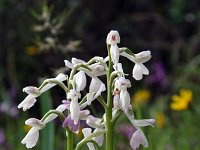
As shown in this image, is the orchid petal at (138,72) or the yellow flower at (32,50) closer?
the orchid petal at (138,72)

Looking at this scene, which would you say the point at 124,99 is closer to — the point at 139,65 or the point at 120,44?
the point at 139,65

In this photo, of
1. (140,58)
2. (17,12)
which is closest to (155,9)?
(17,12)

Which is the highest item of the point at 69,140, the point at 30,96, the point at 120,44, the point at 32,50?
the point at 120,44

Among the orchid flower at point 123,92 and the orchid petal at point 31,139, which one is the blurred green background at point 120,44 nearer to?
the orchid petal at point 31,139

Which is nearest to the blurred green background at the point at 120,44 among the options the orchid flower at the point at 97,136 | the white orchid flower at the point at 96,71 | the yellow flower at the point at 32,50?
the yellow flower at the point at 32,50

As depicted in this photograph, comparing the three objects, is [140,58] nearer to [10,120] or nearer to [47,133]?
[47,133]

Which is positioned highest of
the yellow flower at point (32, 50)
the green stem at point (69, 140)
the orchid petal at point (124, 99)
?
the yellow flower at point (32, 50)

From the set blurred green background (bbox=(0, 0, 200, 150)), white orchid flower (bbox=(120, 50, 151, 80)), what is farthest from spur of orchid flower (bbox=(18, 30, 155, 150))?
blurred green background (bbox=(0, 0, 200, 150))

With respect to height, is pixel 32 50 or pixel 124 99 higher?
pixel 32 50

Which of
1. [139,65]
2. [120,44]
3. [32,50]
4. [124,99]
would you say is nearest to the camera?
[124,99]

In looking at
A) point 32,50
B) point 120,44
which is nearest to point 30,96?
point 32,50

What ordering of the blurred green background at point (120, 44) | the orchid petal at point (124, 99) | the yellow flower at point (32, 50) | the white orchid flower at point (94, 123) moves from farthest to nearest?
the yellow flower at point (32, 50)
the blurred green background at point (120, 44)
the white orchid flower at point (94, 123)
the orchid petal at point (124, 99)
